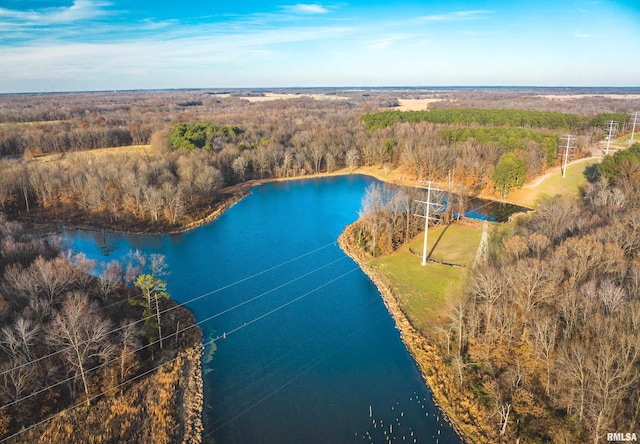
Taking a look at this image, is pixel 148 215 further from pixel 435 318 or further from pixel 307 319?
pixel 435 318

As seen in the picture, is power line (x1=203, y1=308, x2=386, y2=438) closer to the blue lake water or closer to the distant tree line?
the blue lake water

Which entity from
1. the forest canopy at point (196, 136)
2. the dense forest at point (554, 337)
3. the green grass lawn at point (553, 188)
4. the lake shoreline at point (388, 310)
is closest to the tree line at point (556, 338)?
the dense forest at point (554, 337)

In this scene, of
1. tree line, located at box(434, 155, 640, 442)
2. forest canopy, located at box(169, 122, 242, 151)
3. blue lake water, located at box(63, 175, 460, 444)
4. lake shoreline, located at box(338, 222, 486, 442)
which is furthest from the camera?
forest canopy, located at box(169, 122, 242, 151)

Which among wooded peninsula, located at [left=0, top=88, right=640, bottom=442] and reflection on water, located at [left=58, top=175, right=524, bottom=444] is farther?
reflection on water, located at [left=58, top=175, right=524, bottom=444]

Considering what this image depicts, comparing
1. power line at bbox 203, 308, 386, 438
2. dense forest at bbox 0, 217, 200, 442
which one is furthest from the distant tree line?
dense forest at bbox 0, 217, 200, 442

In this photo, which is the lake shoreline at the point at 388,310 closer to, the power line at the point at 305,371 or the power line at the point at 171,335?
the power line at the point at 305,371

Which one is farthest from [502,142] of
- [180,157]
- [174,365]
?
[174,365]
